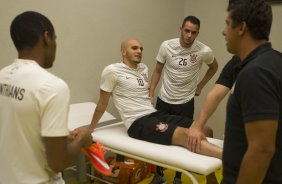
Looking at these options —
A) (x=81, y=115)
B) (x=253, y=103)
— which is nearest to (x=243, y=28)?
(x=253, y=103)

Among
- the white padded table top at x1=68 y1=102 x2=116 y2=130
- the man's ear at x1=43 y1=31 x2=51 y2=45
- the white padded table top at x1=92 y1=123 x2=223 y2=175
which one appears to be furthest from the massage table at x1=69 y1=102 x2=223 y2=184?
the man's ear at x1=43 y1=31 x2=51 y2=45

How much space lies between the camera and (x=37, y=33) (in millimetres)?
1123

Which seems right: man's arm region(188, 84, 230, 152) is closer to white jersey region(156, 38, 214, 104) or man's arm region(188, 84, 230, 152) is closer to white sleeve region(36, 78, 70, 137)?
white jersey region(156, 38, 214, 104)

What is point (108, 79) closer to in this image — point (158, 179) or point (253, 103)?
point (158, 179)

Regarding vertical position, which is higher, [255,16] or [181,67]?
[255,16]

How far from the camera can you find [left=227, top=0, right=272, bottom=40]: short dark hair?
39.9 inches

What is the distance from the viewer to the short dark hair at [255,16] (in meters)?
1.01

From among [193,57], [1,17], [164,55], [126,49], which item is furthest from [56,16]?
[193,57]

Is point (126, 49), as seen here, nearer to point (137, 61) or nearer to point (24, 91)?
point (137, 61)

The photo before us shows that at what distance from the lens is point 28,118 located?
107 centimetres

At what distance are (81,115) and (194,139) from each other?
1.08m

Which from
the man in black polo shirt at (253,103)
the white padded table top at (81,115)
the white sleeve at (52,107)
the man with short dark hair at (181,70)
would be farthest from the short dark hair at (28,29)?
the man with short dark hair at (181,70)

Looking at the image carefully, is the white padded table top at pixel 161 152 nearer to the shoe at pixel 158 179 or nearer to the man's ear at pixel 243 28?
the shoe at pixel 158 179

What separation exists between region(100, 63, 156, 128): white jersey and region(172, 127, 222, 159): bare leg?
39 cm
